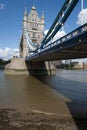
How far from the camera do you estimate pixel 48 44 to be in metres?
19.8

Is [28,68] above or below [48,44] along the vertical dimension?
below

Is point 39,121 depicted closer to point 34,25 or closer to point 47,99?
point 47,99

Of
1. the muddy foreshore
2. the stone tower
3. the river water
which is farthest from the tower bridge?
the muddy foreshore

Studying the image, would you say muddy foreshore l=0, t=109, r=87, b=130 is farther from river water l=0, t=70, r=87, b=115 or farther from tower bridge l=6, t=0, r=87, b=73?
tower bridge l=6, t=0, r=87, b=73

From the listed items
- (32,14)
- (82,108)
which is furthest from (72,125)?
(32,14)

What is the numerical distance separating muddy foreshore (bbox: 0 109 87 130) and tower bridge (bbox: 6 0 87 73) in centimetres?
430

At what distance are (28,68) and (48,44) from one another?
26010 millimetres

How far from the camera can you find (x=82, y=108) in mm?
10594

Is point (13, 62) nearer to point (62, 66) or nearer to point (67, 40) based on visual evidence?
point (67, 40)

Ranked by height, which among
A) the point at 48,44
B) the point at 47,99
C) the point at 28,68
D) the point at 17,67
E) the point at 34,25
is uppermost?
the point at 34,25

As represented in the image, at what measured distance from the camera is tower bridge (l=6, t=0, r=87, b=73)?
1229cm

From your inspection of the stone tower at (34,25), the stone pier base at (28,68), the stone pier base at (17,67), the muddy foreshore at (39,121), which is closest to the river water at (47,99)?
the muddy foreshore at (39,121)

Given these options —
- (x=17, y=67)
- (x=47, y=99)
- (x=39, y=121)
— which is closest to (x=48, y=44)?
(x=47, y=99)

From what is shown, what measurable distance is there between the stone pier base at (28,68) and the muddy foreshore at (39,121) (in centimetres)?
3518
